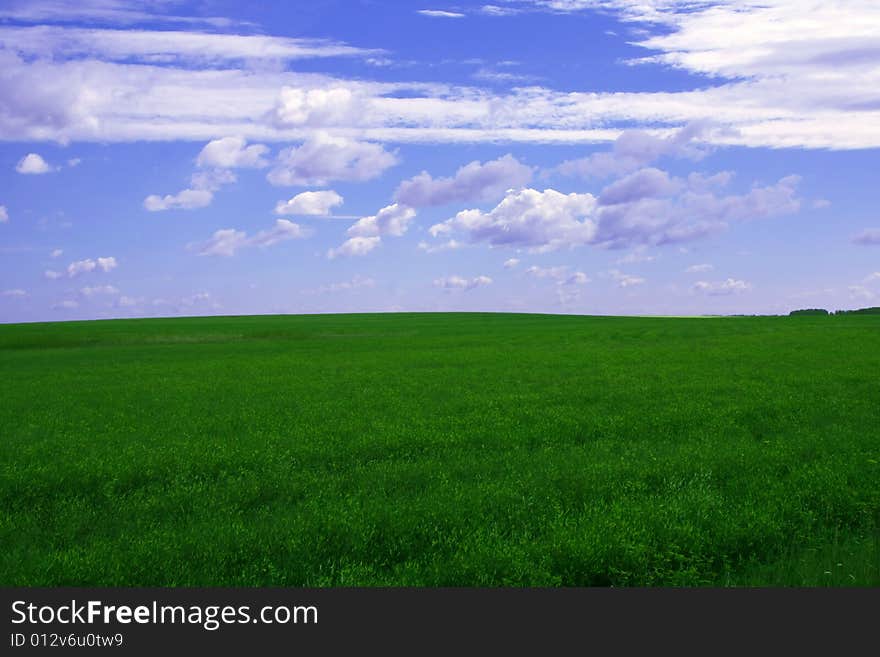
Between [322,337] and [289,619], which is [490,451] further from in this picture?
[322,337]

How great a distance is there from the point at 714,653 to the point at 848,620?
6.40 feet

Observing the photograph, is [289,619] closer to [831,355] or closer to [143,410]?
[143,410]

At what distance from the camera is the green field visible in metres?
10.4

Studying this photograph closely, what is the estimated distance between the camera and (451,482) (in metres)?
14.5

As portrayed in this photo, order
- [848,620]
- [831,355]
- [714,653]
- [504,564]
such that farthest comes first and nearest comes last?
1. [831,355]
2. [504,564]
3. [848,620]
4. [714,653]

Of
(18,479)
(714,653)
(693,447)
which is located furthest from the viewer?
(693,447)

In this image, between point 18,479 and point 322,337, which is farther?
point 322,337

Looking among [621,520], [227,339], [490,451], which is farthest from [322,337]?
[621,520]

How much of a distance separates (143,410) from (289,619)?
1891 cm

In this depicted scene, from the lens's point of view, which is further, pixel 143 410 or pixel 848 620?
pixel 143 410

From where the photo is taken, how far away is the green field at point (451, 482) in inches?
408

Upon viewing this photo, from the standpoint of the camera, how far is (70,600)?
9.20 metres

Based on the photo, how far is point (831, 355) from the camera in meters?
41.5

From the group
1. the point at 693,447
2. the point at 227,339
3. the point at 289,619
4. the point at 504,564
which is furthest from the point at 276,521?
the point at 227,339
